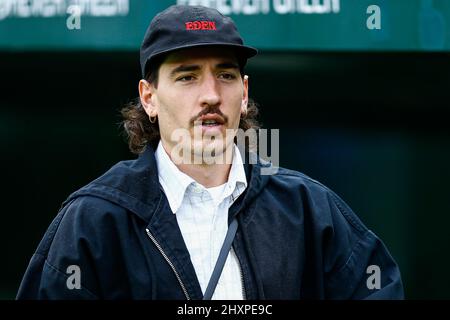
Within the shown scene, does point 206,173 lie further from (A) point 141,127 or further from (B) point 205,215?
(A) point 141,127

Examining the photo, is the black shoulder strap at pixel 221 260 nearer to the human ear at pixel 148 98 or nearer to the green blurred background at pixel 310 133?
the human ear at pixel 148 98

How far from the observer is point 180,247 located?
2510 millimetres

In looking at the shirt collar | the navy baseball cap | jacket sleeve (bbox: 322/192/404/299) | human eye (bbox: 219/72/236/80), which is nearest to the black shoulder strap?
the shirt collar

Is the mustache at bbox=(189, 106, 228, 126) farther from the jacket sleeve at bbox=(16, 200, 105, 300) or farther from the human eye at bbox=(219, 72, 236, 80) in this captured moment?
the jacket sleeve at bbox=(16, 200, 105, 300)

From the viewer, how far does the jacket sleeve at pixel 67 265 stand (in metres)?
2.43

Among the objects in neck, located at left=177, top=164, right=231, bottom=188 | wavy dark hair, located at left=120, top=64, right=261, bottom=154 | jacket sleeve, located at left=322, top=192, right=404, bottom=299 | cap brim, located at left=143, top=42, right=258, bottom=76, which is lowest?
jacket sleeve, located at left=322, top=192, right=404, bottom=299

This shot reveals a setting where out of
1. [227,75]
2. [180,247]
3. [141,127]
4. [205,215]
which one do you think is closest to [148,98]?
[141,127]

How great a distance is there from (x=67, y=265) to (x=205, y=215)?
19.2 inches

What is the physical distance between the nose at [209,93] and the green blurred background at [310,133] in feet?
6.80

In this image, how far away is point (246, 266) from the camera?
8.30 feet

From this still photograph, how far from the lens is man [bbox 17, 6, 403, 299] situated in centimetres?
246

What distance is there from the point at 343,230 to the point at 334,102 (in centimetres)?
228

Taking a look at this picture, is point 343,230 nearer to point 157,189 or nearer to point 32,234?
point 157,189

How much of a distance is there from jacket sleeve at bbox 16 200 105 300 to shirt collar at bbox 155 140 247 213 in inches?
11.4
